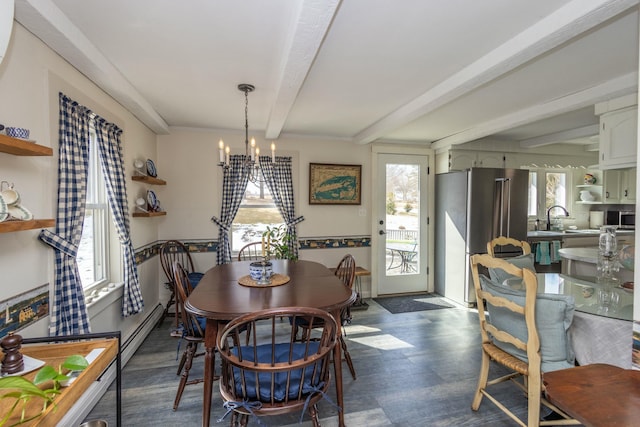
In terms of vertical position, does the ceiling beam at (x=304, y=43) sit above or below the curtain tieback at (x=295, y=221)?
above

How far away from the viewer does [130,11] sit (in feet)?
5.12

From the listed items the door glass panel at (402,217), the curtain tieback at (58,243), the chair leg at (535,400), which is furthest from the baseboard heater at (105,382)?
the door glass panel at (402,217)

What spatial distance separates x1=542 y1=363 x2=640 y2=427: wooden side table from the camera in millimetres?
946

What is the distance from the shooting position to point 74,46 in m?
1.71

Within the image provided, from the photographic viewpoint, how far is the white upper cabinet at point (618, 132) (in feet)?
7.86

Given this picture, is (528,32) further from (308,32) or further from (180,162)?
(180,162)

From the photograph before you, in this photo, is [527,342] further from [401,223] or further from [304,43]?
[401,223]

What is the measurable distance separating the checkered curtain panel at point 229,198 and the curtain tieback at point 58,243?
2.04 metres

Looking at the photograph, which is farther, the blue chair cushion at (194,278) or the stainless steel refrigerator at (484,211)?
the stainless steel refrigerator at (484,211)

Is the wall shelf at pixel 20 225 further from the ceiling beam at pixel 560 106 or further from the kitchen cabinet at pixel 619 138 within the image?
the kitchen cabinet at pixel 619 138

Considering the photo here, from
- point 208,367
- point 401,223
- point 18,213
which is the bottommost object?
point 208,367

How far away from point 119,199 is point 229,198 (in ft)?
4.73

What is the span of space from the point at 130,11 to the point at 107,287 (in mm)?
2106

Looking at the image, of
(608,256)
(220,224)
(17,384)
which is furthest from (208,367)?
(608,256)
